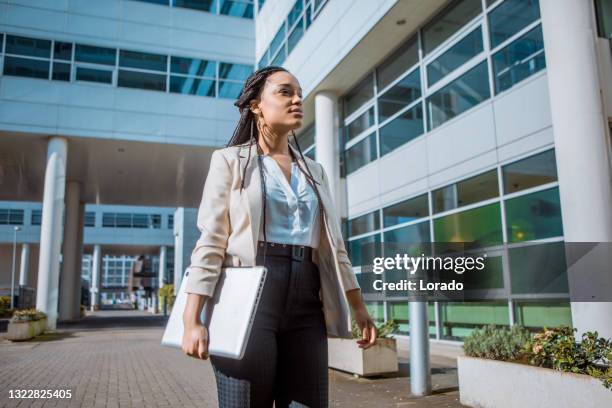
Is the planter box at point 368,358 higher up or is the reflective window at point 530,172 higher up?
the reflective window at point 530,172

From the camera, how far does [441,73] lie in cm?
1294

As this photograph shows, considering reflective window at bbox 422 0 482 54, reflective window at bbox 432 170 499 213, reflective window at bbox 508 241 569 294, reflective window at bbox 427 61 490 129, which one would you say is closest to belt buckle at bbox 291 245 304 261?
reflective window at bbox 508 241 569 294

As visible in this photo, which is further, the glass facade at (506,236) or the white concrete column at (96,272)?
the white concrete column at (96,272)

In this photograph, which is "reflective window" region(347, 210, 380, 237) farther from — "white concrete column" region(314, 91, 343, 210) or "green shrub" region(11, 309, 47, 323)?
"green shrub" region(11, 309, 47, 323)

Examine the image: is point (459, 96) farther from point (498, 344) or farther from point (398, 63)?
point (498, 344)

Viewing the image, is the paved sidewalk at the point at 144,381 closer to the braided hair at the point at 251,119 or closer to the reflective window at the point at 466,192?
the reflective window at the point at 466,192

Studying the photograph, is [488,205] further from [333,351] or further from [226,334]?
[226,334]

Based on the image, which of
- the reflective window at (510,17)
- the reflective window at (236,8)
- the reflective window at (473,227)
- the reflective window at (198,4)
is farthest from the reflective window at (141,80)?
the reflective window at (510,17)

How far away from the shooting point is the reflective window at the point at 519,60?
9828mm

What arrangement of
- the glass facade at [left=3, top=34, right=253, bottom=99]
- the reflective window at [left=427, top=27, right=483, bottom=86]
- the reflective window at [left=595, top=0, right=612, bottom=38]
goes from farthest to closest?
the glass facade at [left=3, top=34, right=253, bottom=99] < the reflective window at [left=427, top=27, right=483, bottom=86] < the reflective window at [left=595, top=0, right=612, bottom=38]

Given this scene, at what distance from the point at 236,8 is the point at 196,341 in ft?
79.1

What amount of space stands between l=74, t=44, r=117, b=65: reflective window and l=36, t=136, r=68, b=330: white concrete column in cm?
335

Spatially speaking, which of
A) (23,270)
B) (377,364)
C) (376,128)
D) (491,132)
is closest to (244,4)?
(376,128)

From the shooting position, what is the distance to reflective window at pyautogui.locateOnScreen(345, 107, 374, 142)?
1625cm
